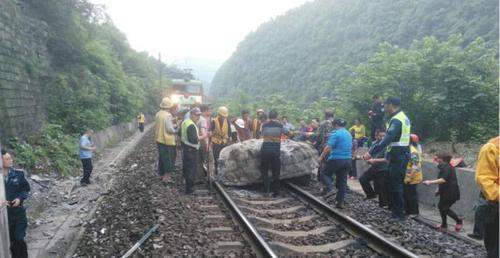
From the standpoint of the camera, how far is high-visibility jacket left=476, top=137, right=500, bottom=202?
3809 mm

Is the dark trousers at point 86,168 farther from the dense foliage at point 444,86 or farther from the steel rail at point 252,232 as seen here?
the dense foliage at point 444,86

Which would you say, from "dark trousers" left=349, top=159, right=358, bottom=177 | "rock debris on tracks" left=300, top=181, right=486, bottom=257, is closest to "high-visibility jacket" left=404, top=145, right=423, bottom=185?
"rock debris on tracks" left=300, top=181, right=486, bottom=257

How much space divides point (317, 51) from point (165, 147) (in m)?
46.5

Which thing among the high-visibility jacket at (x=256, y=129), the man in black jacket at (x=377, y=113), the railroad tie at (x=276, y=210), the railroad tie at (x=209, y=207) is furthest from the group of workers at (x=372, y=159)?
the high-visibility jacket at (x=256, y=129)

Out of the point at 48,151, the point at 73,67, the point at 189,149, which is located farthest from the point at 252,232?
the point at 73,67

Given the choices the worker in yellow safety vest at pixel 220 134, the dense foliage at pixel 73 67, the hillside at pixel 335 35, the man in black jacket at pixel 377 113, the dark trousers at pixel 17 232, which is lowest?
the dark trousers at pixel 17 232

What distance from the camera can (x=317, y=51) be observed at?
53.7 meters

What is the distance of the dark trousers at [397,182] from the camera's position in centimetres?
670

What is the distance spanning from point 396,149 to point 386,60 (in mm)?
9566

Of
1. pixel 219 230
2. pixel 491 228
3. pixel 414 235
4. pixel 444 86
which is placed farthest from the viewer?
pixel 444 86

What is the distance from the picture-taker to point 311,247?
18.3 ft

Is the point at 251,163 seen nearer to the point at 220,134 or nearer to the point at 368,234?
the point at 220,134

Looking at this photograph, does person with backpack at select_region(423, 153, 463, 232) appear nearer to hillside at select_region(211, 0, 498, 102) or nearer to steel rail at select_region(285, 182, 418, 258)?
steel rail at select_region(285, 182, 418, 258)

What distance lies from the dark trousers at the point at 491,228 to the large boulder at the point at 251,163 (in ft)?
18.1
